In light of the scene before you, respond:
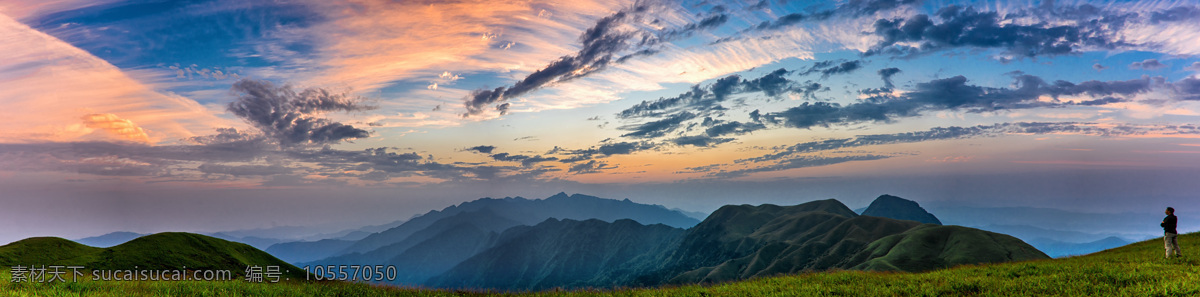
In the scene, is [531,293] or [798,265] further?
[798,265]

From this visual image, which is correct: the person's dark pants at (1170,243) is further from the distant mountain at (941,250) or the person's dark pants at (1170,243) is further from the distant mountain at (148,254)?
the distant mountain at (941,250)

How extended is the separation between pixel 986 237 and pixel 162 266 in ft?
663

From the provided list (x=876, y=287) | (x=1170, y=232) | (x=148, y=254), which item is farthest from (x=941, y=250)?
(x=148, y=254)

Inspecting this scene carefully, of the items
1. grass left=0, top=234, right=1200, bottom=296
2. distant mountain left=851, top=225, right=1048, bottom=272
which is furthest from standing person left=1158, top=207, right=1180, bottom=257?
distant mountain left=851, top=225, right=1048, bottom=272

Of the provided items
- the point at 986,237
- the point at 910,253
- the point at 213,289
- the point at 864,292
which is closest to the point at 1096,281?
the point at 864,292

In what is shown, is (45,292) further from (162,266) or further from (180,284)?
(162,266)

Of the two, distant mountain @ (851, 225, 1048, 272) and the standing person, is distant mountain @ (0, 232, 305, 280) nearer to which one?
the standing person

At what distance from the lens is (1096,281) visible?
1719 cm

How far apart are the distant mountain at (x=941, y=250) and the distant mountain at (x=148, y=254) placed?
5440 inches

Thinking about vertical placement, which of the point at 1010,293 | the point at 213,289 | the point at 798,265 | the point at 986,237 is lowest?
the point at 798,265

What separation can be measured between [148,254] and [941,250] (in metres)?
195

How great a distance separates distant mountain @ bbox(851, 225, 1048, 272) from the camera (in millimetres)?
139000

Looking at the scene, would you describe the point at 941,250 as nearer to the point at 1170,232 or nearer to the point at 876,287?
the point at 1170,232

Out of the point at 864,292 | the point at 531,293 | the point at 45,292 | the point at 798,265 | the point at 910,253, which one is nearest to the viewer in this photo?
the point at 45,292
